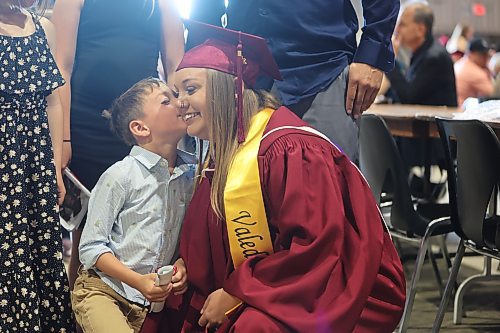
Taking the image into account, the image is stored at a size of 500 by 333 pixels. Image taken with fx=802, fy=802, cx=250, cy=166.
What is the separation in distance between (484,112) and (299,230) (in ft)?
4.73

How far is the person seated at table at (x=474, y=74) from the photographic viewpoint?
6.82 m

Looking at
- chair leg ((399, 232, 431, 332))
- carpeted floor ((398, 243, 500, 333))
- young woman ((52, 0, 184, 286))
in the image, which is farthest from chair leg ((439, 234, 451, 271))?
young woman ((52, 0, 184, 286))

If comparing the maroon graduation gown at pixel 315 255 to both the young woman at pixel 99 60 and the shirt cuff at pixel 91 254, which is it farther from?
the young woman at pixel 99 60

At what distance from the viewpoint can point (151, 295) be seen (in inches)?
77.5

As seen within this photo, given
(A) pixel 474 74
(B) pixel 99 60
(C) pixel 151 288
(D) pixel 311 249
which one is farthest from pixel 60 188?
(A) pixel 474 74

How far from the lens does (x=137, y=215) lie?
2.12 meters

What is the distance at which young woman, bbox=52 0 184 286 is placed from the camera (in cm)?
234

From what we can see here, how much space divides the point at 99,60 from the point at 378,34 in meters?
0.85

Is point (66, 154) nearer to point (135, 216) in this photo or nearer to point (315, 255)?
point (135, 216)

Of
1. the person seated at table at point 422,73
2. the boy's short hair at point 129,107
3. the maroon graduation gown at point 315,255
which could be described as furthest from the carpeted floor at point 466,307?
the boy's short hair at point 129,107

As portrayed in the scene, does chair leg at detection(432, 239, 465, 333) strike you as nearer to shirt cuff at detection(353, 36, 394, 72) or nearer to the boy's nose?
shirt cuff at detection(353, 36, 394, 72)

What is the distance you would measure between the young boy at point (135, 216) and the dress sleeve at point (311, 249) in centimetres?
38

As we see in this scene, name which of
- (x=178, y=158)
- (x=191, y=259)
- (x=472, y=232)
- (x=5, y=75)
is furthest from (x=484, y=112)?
(x=5, y=75)

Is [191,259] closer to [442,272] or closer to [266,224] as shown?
[266,224]
